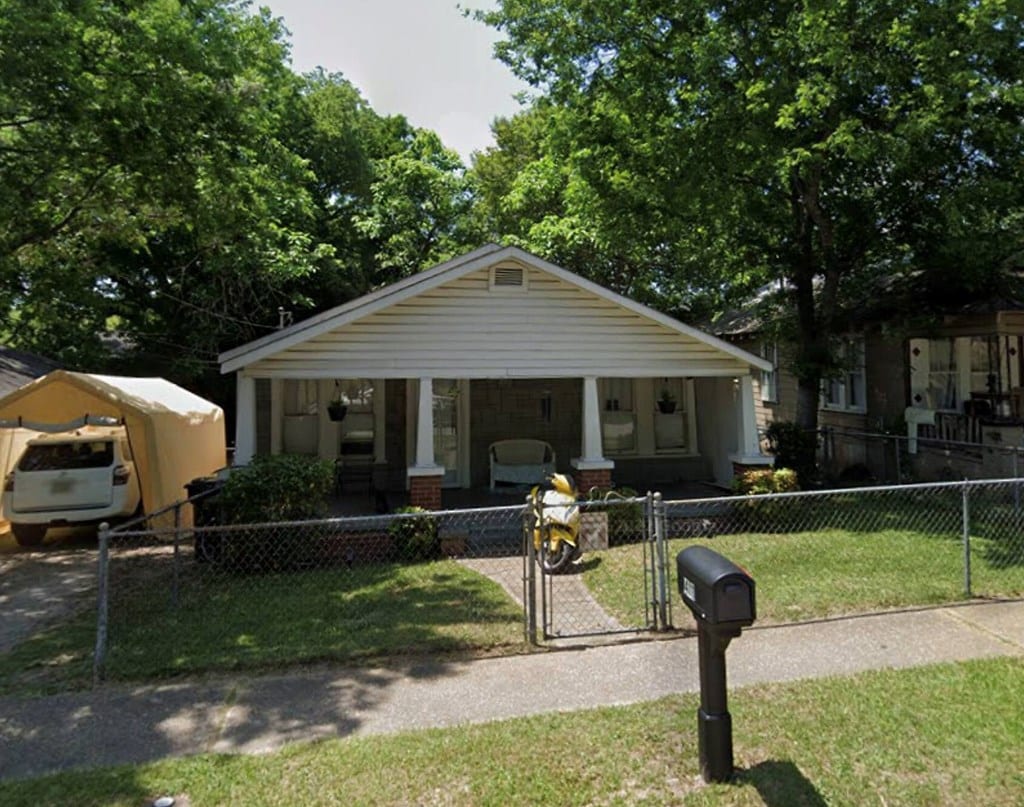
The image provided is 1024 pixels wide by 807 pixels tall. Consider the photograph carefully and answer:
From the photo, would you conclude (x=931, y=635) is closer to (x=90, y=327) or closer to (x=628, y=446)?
(x=628, y=446)

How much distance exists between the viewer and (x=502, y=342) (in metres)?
10.3

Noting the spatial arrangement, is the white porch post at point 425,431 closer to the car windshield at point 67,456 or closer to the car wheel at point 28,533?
the car windshield at point 67,456

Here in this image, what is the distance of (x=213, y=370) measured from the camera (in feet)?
65.7

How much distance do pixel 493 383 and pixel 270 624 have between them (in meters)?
7.19

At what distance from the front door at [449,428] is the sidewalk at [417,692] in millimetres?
7240

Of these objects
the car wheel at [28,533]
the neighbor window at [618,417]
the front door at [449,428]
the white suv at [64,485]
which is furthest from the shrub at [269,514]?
the neighbor window at [618,417]

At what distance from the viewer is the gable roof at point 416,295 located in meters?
9.36

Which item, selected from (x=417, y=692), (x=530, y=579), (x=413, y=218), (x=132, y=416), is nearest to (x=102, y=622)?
(x=417, y=692)

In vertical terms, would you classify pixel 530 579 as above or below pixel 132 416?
below

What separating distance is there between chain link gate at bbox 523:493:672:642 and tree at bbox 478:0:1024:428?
694cm

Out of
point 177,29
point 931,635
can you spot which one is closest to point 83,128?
point 177,29

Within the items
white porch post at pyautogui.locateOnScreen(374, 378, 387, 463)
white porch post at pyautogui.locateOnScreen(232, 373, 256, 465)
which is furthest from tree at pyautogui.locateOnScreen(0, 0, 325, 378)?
white porch post at pyautogui.locateOnScreen(374, 378, 387, 463)

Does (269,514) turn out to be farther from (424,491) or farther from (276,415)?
(276,415)

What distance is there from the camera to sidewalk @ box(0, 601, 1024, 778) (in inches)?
158
